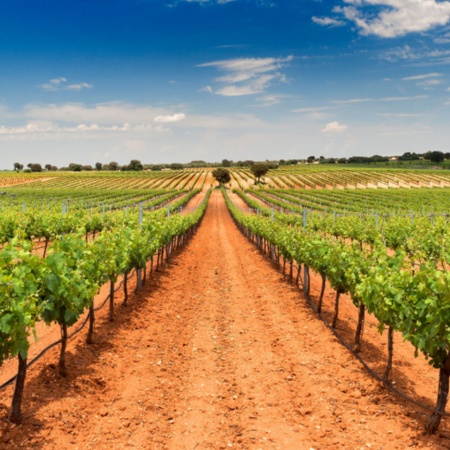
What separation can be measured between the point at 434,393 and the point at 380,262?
8.05 feet

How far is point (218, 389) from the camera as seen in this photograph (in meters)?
7.15

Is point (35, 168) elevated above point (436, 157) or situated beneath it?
situated beneath

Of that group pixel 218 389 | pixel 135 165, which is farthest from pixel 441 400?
pixel 135 165

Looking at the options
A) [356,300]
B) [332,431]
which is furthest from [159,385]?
[356,300]

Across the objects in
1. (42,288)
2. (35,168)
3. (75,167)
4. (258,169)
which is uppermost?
(75,167)

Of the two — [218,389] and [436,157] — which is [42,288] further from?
[436,157]

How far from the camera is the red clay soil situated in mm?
5629

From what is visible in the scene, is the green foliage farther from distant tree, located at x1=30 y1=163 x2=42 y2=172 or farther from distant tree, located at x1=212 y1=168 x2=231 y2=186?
distant tree, located at x1=30 y1=163 x2=42 y2=172

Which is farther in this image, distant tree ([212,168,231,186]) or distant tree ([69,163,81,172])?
distant tree ([69,163,81,172])

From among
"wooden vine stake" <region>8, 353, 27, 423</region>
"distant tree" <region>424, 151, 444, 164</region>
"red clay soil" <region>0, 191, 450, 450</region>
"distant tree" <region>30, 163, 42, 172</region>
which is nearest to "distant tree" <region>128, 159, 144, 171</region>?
"distant tree" <region>30, 163, 42, 172</region>

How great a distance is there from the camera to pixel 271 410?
6.46 meters

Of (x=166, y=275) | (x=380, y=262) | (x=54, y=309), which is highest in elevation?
(x=380, y=262)

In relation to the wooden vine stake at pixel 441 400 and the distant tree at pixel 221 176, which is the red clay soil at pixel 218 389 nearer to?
the wooden vine stake at pixel 441 400

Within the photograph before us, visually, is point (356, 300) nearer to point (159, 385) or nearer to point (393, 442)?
point (393, 442)
